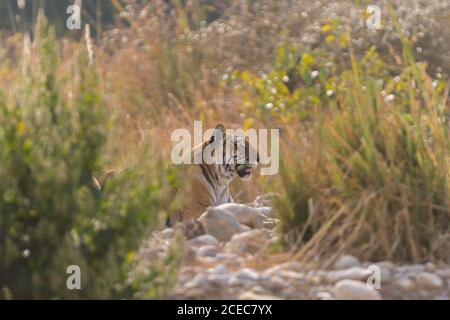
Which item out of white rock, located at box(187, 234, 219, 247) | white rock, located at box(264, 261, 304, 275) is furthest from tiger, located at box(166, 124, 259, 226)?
white rock, located at box(264, 261, 304, 275)

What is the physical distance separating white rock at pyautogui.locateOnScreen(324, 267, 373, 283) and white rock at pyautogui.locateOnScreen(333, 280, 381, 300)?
0.15 metres

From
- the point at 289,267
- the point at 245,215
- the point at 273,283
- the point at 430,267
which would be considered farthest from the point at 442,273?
the point at 245,215

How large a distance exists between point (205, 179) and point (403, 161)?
2.71 meters

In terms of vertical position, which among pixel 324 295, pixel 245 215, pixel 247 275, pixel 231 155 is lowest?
pixel 324 295

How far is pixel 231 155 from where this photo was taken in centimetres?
817

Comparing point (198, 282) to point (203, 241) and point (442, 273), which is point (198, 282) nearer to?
point (203, 241)

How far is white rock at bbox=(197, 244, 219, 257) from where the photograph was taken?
17.9 feet

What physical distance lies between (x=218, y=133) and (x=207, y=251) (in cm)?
263

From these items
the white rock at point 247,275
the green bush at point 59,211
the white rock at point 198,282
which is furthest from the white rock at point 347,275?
the green bush at point 59,211

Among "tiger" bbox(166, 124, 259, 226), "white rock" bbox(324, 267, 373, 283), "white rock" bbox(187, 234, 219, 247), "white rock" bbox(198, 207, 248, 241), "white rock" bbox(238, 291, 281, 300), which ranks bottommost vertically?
"white rock" bbox(238, 291, 281, 300)

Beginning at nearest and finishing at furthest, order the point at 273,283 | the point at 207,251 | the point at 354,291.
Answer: the point at 354,291 → the point at 273,283 → the point at 207,251

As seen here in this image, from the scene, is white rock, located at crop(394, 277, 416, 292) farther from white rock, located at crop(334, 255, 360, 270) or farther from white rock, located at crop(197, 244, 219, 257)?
white rock, located at crop(197, 244, 219, 257)

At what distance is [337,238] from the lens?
18.0ft

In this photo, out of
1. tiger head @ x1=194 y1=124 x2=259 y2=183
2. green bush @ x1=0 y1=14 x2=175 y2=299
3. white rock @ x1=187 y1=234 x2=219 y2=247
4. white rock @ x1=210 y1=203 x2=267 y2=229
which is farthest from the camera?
tiger head @ x1=194 y1=124 x2=259 y2=183
